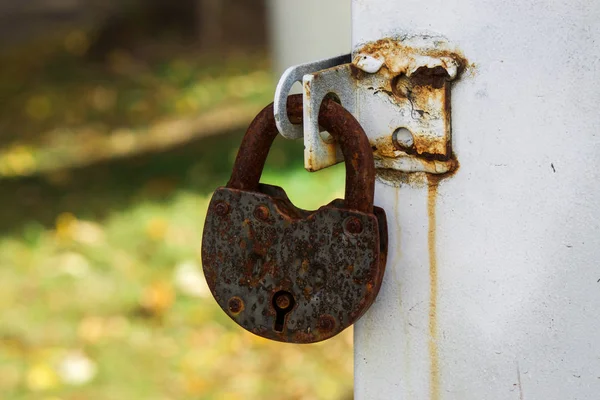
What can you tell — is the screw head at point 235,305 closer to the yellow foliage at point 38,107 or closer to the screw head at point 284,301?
the screw head at point 284,301

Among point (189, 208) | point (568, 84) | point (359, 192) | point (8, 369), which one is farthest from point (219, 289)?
point (189, 208)

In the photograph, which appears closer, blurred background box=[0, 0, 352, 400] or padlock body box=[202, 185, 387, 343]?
padlock body box=[202, 185, 387, 343]

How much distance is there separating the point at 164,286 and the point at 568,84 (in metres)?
3.00

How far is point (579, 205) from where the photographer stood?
0.79 meters

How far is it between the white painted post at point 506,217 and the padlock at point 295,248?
6 centimetres

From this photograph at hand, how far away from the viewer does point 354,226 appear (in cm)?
84

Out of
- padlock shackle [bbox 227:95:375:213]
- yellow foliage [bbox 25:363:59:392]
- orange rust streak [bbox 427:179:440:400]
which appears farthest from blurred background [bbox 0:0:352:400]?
padlock shackle [bbox 227:95:375:213]

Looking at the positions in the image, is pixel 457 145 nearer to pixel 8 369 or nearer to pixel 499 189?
pixel 499 189

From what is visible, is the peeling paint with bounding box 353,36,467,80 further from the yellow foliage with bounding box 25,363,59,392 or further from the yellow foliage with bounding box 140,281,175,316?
the yellow foliage with bounding box 140,281,175,316

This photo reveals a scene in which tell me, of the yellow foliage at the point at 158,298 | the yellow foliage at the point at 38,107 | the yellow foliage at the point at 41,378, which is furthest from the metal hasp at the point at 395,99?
the yellow foliage at the point at 38,107

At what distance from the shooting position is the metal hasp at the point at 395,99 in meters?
0.83

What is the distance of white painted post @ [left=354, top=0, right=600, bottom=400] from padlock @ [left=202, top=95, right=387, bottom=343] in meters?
0.06

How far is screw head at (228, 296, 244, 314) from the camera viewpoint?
90cm

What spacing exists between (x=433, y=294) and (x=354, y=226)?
0.11m
